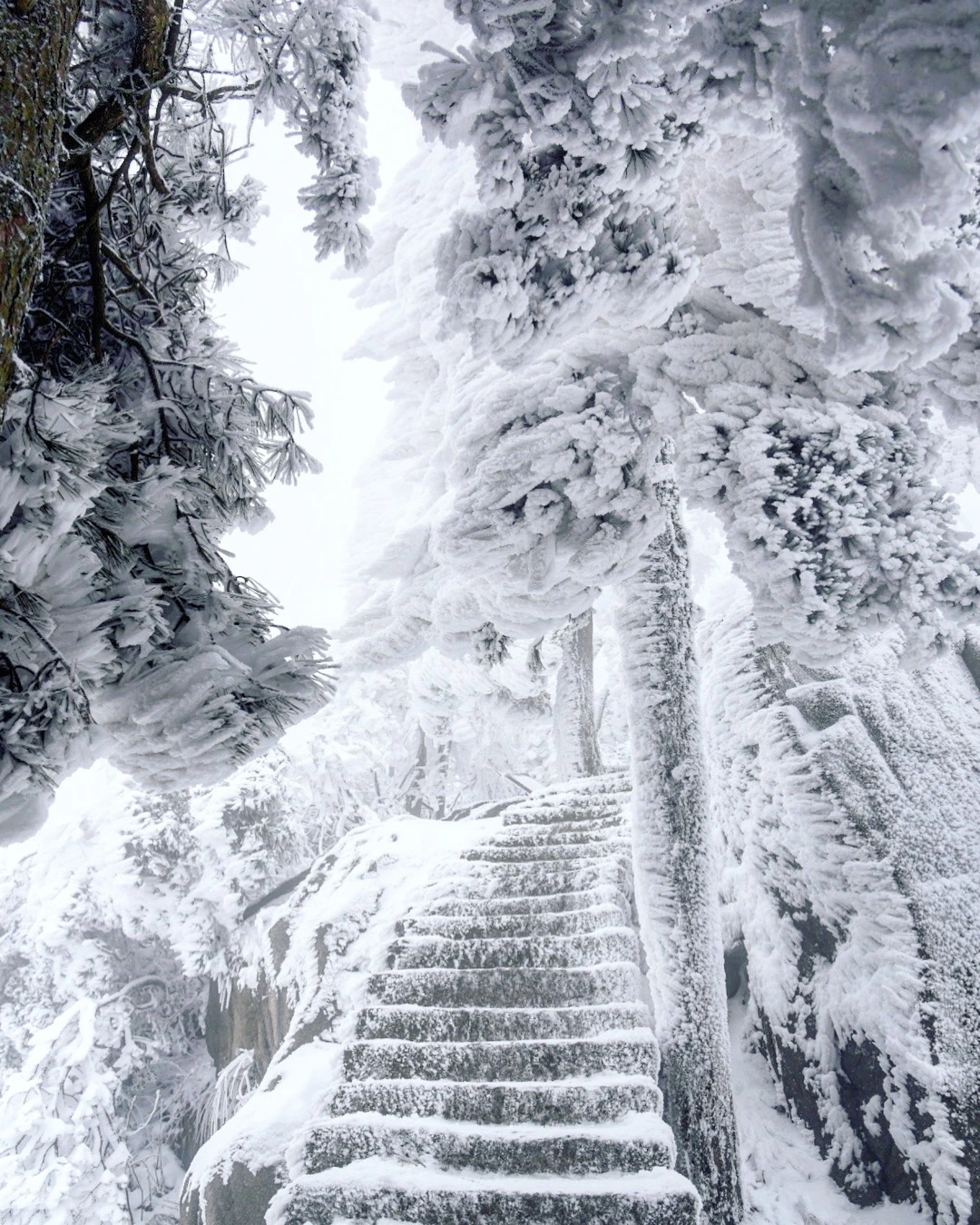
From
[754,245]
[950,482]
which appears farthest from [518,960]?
[950,482]

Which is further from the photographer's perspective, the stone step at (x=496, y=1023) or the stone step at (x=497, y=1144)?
the stone step at (x=496, y=1023)

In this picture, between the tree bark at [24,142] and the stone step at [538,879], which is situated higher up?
the stone step at [538,879]

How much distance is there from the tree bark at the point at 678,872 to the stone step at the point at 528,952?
1.79ft

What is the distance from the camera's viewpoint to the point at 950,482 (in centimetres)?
691

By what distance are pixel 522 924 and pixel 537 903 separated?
28 cm

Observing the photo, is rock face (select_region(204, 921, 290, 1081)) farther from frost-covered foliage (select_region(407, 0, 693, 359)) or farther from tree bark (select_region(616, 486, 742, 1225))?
frost-covered foliage (select_region(407, 0, 693, 359))

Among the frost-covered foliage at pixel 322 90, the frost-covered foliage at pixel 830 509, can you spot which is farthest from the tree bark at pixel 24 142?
the frost-covered foliage at pixel 830 509

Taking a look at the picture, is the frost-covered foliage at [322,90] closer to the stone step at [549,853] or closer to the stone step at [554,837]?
the stone step at [549,853]

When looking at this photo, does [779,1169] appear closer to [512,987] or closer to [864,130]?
[512,987]

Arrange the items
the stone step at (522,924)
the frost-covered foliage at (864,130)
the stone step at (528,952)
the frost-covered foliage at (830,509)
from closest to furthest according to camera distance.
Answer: the frost-covered foliage at (864,130) → the frost-covered foliage at (830,509) → the stone step at (528,952) → the stone step at (522,924)

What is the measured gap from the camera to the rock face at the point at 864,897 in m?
4.12

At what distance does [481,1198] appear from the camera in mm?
3479

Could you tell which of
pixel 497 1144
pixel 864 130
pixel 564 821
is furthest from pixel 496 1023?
pixel 864 130

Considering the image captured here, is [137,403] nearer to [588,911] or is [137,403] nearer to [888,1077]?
[588,911]
